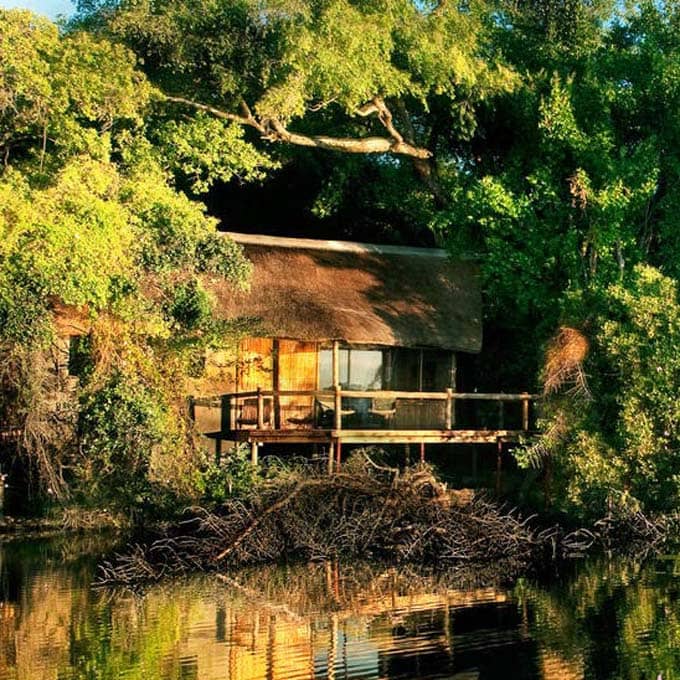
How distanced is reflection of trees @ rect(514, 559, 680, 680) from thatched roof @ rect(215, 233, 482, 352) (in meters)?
7.95

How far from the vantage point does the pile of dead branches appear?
64.5ft

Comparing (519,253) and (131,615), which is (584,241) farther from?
(131,615)

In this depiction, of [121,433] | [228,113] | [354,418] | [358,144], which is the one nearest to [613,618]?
[121,433]

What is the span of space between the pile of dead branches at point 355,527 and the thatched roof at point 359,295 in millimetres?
5602

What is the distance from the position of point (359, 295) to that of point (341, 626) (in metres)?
12.9

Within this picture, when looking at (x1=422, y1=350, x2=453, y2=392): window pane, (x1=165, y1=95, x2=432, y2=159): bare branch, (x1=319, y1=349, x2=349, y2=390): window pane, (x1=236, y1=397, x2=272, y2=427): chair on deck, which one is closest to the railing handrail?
(x1=236, y1=397, x2=272, y2=427): chair on deck

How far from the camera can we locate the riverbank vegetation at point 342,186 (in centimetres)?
2181

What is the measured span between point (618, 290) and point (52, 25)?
1040 centimetres

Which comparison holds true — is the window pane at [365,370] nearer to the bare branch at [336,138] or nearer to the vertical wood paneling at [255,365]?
the vertical wood paneling at [255,365]

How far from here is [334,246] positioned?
1120 inches

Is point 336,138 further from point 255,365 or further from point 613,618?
point 613,618

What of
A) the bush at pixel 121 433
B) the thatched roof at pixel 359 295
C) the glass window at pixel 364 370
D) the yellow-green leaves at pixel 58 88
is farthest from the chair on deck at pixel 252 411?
the yellow-green leaves at pixel 58 88

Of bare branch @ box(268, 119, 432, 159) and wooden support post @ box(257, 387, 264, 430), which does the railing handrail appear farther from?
bare branch @ box(268, 119, 432, 159)

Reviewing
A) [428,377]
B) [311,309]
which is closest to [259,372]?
[311,309]
